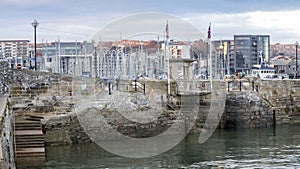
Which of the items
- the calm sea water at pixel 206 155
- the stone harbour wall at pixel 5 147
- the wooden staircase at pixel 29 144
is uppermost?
the stone harbour wall at pixel 5 147

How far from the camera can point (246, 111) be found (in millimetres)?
32531

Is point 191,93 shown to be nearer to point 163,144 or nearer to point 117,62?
point 163,144

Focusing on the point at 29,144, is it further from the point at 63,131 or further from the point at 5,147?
the point at 5,147

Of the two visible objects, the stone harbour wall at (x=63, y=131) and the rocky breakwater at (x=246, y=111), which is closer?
the stone harbour wall at (x=63, y=131)

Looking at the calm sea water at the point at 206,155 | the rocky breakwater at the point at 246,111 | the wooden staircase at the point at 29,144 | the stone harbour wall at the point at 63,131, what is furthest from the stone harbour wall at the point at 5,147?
the rocky breakwater at the point at 246,111

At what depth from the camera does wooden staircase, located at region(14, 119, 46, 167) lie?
20016mm

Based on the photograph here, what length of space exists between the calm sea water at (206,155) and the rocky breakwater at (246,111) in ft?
13.8

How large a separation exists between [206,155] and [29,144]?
255 inches

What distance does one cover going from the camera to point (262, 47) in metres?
134

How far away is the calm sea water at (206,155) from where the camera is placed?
803 inches

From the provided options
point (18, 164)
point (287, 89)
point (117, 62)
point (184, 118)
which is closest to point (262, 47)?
point (117, 62)

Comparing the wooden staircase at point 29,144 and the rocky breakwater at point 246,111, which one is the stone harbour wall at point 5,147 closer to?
the wooden staircase at point 29,144

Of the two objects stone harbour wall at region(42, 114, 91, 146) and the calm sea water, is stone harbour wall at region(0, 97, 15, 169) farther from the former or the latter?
stone harbour wall at region(42, 114, 91, 146)

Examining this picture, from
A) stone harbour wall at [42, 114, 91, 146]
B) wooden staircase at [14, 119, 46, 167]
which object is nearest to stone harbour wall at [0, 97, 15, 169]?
wooden staircase at [14, 119, 46, 167]
